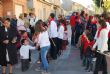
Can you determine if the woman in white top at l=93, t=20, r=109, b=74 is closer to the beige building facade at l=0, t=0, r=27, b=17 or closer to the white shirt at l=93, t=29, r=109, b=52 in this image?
the white shirt at l=93, t=29, r=109, b=52

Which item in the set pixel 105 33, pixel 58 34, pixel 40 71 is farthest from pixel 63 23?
Answer: pixel 105 33

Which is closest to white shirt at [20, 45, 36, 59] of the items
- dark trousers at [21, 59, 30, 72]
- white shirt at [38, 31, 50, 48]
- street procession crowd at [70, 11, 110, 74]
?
→ dark trousers at [21, 59, 30, 72]

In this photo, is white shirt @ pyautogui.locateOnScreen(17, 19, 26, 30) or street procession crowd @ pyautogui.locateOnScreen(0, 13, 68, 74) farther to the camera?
white shirt @ pyautogui.locateOnScreen(17, 19, 26, 30)

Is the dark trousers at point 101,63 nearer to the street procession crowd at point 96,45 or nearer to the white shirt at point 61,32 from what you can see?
the street procession crowd at point 96,45

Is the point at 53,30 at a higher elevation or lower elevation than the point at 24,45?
higher

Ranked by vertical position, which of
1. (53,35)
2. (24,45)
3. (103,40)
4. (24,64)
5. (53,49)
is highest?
(103,40)

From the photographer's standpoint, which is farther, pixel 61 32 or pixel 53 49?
pixel 61 32

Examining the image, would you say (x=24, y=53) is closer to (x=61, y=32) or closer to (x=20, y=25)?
(x=61, y=32)

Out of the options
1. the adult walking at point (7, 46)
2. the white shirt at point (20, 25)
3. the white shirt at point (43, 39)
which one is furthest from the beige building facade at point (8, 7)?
the adult walking at point (7, 46)

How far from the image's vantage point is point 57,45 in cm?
1758

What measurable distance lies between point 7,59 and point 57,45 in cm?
486

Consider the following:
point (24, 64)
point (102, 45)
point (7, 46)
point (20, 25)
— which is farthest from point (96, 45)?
point (20, 25)

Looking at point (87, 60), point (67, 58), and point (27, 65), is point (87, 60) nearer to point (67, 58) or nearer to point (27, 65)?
point (27, 65)

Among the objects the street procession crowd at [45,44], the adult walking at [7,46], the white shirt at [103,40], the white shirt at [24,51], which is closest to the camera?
the white shirt at [103,40]
